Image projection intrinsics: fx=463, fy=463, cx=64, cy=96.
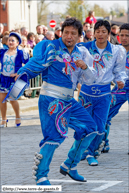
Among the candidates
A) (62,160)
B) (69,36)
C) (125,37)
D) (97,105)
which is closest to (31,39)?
(125,37)

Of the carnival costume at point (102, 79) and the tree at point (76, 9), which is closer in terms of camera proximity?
the carnival costume at point (102, 79)

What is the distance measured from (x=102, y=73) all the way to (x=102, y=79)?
93 mm

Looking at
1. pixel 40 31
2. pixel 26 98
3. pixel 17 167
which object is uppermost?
pixel 40 31

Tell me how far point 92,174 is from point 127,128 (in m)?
3.75

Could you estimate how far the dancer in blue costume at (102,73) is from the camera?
6383 millimetres

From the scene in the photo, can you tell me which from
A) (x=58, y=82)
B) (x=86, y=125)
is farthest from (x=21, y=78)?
(x=86, y=125)

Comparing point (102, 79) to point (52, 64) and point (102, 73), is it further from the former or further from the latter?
point (52, 64)

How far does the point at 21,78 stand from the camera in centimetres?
501

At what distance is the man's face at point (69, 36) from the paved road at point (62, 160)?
165 centimetres

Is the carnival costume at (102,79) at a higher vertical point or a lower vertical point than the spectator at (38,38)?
higher

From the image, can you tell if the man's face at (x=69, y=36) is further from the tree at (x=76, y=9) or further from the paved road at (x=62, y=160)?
the tree at (x=76, y=9)

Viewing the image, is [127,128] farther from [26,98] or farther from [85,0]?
[85,0]

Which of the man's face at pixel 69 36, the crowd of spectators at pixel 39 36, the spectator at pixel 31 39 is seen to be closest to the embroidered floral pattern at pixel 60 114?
the man's face at pixel 69 36

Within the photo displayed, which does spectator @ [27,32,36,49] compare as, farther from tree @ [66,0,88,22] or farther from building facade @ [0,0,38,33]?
tree @ [66,0,88,22]
